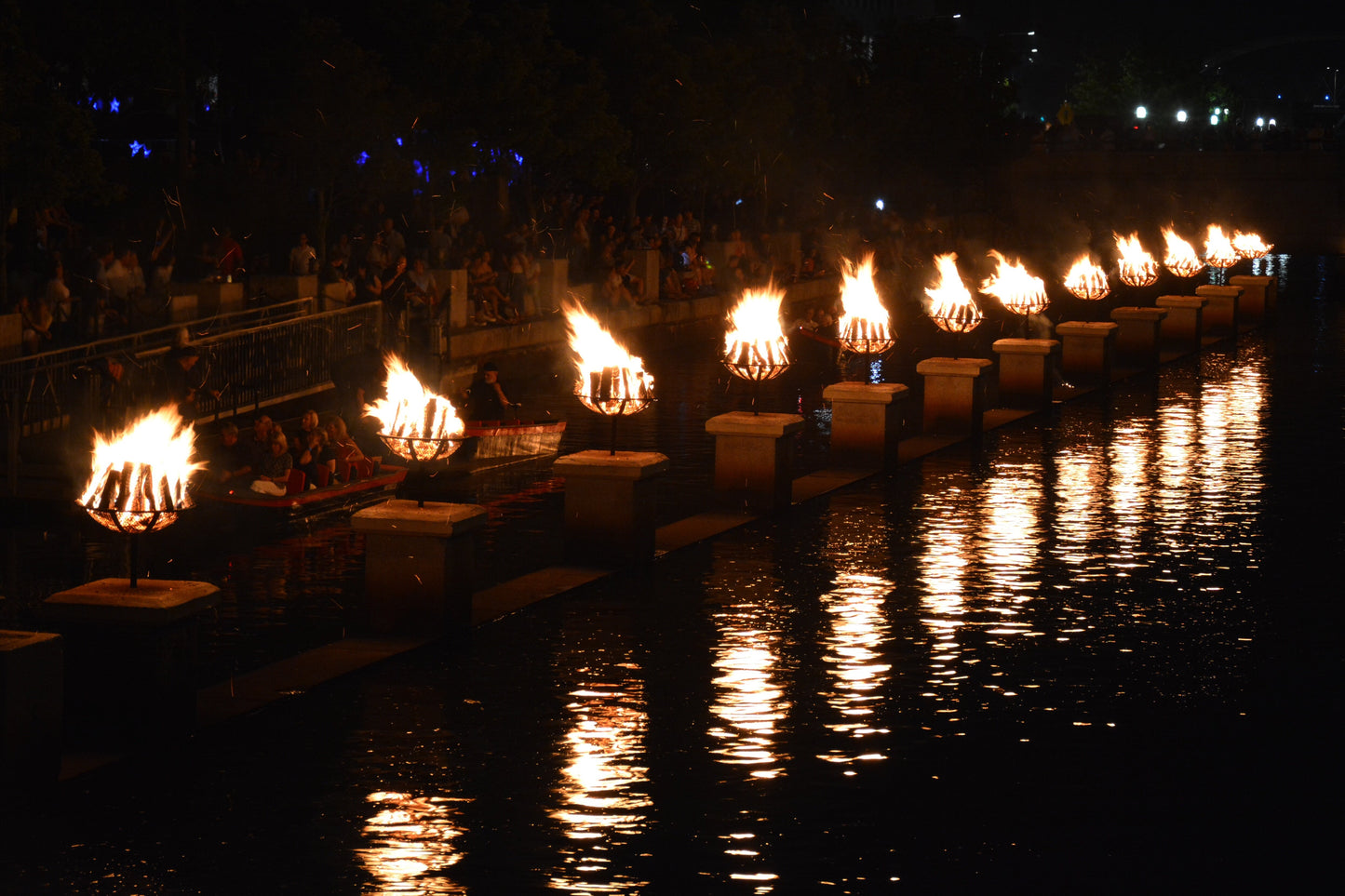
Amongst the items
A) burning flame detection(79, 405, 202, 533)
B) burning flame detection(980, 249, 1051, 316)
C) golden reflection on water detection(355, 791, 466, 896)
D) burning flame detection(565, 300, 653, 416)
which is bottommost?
golden reflection on water detection(355, 791, 466, 896)

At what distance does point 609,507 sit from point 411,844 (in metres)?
6.63

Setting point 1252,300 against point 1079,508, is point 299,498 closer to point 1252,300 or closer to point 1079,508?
point 1079,508

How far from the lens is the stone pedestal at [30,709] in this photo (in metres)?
9.30

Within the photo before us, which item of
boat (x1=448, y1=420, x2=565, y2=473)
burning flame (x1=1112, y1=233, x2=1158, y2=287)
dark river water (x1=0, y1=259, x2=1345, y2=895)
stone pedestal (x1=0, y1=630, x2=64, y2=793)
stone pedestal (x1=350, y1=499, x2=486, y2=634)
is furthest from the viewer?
burning flame (x1=1112, y1=233, x2=1158, y2=287)

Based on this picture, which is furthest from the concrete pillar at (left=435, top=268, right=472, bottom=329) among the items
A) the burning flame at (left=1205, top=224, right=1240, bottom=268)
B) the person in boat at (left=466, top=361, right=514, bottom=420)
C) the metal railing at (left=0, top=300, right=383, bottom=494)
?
the burning flame at (left=1205, top=224, right=1240, bottom=268)

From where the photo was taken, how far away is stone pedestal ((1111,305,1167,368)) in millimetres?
32062

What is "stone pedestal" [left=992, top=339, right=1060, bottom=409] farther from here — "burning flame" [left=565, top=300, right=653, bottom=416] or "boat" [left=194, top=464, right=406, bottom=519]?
"burning flame" [left=565, top=300, right=653, bottom=416]

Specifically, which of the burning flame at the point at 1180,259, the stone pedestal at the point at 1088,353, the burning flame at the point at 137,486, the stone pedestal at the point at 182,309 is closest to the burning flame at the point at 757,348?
the stone pedestal at the point at 182,309

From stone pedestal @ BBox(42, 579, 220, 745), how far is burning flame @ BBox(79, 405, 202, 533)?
A: 2.58 ft

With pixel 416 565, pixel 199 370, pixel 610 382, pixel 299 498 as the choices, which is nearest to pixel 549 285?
pixel 199 370

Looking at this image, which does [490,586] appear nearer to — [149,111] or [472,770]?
[472,770]

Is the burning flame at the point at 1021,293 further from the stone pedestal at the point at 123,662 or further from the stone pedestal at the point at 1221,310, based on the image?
the stone pedestal at the point at 123,662

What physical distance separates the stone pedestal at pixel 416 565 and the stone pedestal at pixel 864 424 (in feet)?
27.6

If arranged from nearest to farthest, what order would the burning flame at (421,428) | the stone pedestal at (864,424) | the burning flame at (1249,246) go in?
the burning flame at (421,428) < the stone pedestal at (864,424) < the burning flame at (1249,246)
